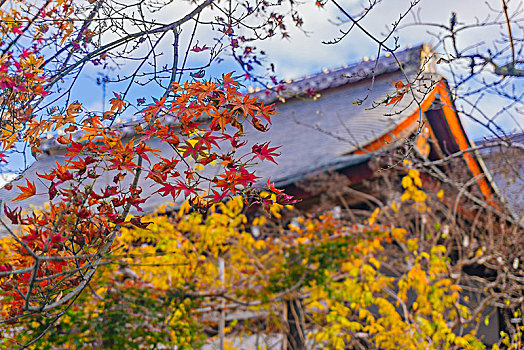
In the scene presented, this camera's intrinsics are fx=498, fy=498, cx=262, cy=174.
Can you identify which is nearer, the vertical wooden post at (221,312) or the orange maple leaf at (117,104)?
the orange maple leaf at (117,104)

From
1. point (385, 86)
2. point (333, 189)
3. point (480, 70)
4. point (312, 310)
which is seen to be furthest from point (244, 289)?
point (385, 86)

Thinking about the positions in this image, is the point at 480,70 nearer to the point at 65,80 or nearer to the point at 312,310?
the point at 65,80

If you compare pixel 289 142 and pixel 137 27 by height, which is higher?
pixel 289 142

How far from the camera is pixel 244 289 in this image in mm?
3758

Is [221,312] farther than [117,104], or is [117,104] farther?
[221,312]

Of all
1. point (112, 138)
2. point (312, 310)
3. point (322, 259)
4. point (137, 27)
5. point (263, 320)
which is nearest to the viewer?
point (112, 138)

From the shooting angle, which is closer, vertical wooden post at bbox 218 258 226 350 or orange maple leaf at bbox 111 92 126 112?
orange maple leaf at bbox 111 92 126 112

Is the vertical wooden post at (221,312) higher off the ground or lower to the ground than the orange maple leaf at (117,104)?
lower

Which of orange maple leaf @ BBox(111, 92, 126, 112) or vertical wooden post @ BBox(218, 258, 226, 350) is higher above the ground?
orange maple leaf @ BBox(111, 92, 126, 112)

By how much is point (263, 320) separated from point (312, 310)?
2.04ft

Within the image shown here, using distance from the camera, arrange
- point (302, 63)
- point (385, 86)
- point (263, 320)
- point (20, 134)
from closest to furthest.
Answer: point (20, 134) → point (302, 63) → point (263, 320) → point (385, 86)

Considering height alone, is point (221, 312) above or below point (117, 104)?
below

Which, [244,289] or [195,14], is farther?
[244,289]

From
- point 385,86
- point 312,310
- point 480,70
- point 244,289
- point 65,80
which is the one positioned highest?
point 385,86
